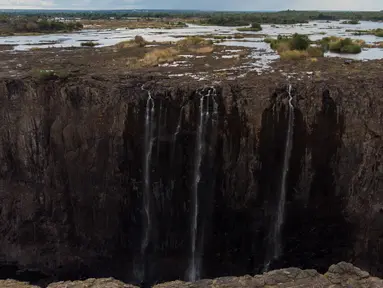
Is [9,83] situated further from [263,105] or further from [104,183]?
[263,105]

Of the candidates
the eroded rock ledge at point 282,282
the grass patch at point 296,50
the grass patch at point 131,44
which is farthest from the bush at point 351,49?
the eroded rock ledge at point 282,282

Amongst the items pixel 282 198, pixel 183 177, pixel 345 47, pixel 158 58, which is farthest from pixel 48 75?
pixel 345 47

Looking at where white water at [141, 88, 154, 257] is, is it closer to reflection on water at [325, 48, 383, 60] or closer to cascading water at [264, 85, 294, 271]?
cascading water at [264, 85, 294, 271]

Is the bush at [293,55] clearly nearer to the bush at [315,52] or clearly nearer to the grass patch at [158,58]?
the bush at [315,52]

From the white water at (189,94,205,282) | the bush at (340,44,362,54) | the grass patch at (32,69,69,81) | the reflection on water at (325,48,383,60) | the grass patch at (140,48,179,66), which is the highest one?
the bush at (340,44,362,54)

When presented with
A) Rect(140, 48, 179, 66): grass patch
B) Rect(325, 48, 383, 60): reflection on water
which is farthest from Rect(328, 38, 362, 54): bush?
Rect(140, 48, 179, 66): grass patch

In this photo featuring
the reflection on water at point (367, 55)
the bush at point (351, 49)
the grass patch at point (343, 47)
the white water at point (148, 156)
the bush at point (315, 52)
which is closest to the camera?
the white water at point (148, 156)
